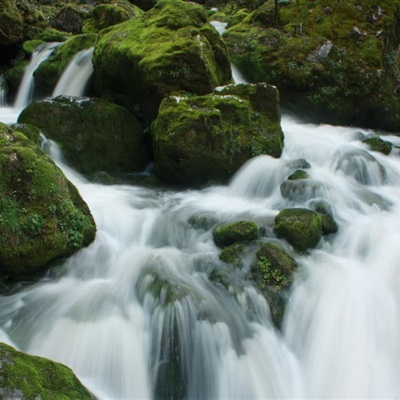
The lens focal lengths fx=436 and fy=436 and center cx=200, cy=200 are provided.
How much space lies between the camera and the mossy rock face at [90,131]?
8625 mm

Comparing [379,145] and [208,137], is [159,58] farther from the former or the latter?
[379,145]

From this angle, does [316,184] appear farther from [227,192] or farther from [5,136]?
[5,136]

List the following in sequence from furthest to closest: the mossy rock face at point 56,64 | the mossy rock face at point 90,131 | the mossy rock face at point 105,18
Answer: the mossy rock face at point 105,18 < the mossy rock face at point 56,64 < the mossy rock face at point 90,131

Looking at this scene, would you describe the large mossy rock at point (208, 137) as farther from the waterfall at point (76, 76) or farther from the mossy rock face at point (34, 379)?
the mossy rock face at point (34, 379)

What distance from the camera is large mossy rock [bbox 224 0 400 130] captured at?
471 inches

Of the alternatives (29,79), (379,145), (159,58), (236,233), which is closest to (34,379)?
(236,233)

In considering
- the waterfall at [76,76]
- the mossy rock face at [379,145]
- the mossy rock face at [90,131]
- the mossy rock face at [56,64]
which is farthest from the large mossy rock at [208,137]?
the mossy rock face at [56,64]

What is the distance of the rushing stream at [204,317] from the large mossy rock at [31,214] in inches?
11.2

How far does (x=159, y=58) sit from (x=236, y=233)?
4583 mm

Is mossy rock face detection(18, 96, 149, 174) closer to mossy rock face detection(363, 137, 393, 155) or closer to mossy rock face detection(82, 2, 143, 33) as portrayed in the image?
mossy rock face detection(363, 137, 393, 155)

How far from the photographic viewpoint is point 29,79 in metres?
12.6

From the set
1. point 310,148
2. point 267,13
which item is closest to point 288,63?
point 267,13

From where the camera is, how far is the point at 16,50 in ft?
47.4

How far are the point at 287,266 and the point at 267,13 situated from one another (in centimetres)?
1057
